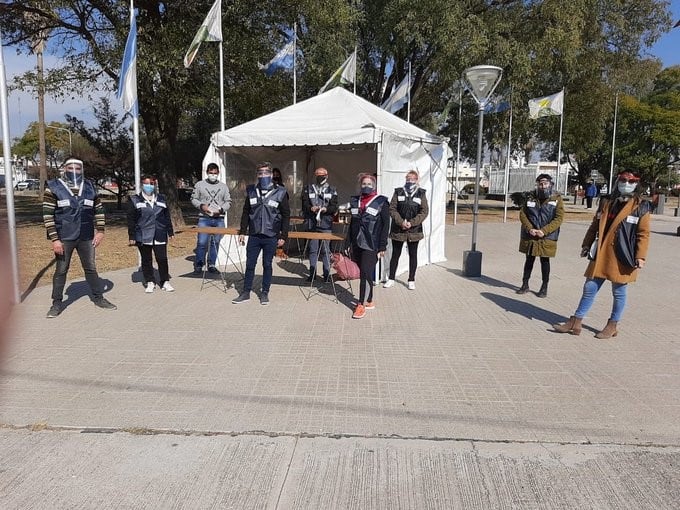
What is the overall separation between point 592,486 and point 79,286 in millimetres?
7732

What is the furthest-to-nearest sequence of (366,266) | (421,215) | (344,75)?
(344,75) → (421,215) → (366,266)

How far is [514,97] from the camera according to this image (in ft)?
63.3

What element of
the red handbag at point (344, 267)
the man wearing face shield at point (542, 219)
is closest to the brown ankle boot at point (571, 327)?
the man wearing face shield at point (542, 219)

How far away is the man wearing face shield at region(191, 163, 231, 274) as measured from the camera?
9.15 metres

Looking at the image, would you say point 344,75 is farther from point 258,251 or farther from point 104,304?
point 104,304

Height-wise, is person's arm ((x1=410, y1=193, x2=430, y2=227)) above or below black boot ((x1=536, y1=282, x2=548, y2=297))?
above

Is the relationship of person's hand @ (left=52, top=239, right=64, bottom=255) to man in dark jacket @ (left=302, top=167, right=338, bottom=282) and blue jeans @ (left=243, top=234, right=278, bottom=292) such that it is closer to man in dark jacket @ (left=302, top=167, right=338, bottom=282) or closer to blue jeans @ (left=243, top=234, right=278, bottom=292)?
blue jeans @ (left=243, top=234, right=278, bottom=292)

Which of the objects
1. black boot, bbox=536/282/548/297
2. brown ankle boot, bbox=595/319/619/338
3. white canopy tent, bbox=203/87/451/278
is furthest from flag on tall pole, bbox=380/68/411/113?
brown ankle boot, bbox=595/319/619/338

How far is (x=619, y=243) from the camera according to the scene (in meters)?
5.52

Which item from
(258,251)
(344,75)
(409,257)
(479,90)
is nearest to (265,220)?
(258,251)

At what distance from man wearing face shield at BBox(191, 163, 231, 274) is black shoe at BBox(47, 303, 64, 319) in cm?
282

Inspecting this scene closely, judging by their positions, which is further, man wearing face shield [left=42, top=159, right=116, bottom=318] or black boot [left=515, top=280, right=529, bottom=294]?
black boot [left=515, top=280, right=529, bottom=294]

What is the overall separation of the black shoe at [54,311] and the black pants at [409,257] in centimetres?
480

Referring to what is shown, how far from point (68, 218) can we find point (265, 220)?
7.94ft
